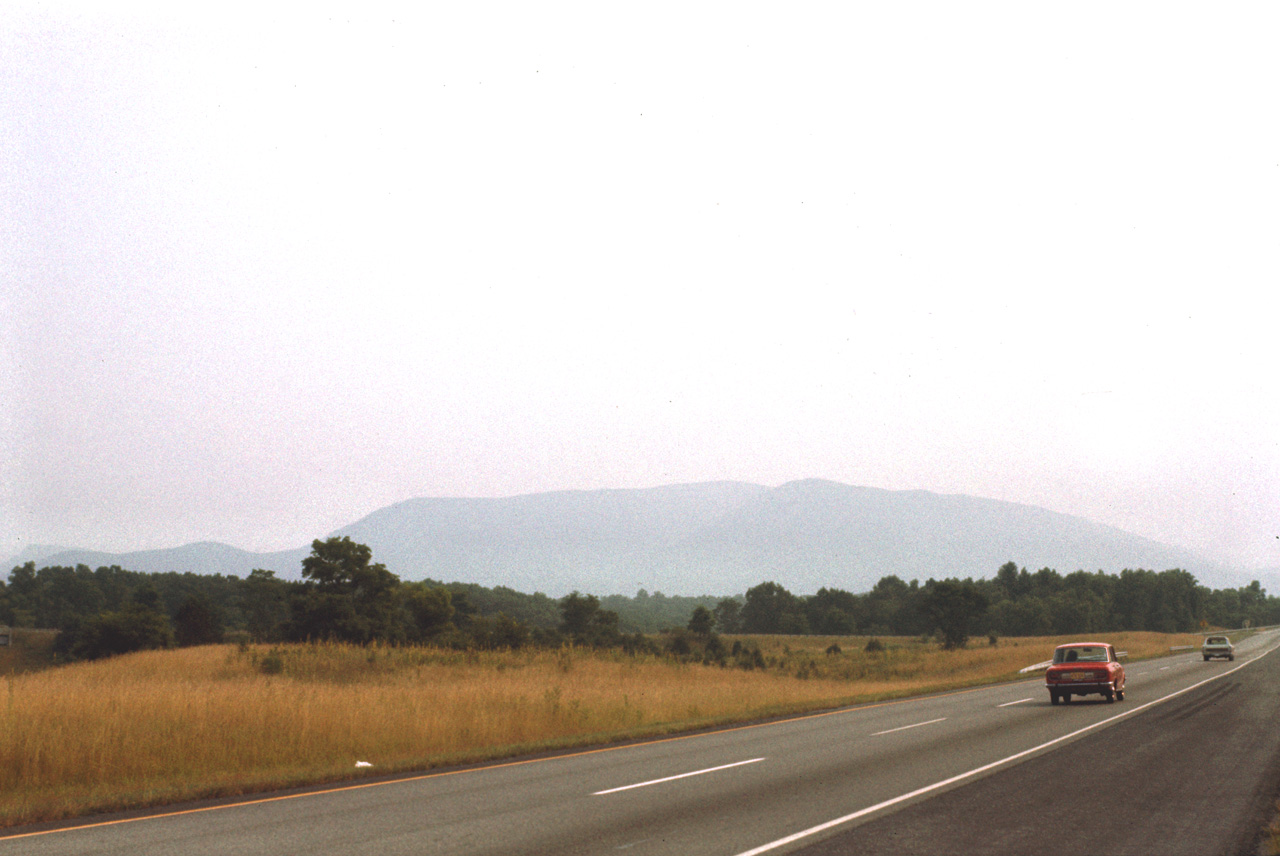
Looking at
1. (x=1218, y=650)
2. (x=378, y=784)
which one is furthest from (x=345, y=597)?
(x=1218, y=650)

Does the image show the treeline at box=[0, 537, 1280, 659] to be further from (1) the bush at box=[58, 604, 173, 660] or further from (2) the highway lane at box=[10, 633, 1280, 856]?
(2) the highway lane at box=[10, 633, 1280, 856]

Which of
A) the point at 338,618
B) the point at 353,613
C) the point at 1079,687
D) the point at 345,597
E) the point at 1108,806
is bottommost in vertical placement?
the point at 1079,687

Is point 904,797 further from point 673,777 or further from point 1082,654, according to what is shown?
point 1082,654

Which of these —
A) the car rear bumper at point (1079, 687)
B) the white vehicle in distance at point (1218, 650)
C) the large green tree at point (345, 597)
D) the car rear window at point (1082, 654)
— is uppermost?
the large green tree at point (345, 597)

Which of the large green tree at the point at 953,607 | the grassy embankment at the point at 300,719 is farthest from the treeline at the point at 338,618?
the large green tree at the point at 953,607

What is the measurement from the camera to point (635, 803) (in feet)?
35.1

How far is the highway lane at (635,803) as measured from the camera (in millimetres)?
8531

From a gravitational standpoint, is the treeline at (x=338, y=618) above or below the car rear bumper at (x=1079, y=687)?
above

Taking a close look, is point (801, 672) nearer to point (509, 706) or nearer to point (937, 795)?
point (509, 706)

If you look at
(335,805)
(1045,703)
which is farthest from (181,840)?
(1045,703)

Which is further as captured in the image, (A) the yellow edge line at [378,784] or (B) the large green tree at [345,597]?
(B) the large green tree at [345,597]

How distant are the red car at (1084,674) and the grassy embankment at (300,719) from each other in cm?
687

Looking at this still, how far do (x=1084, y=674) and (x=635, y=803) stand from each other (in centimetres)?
2001

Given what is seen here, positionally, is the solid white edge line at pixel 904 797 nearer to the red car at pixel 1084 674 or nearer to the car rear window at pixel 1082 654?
the red car at pixel 1084 674
